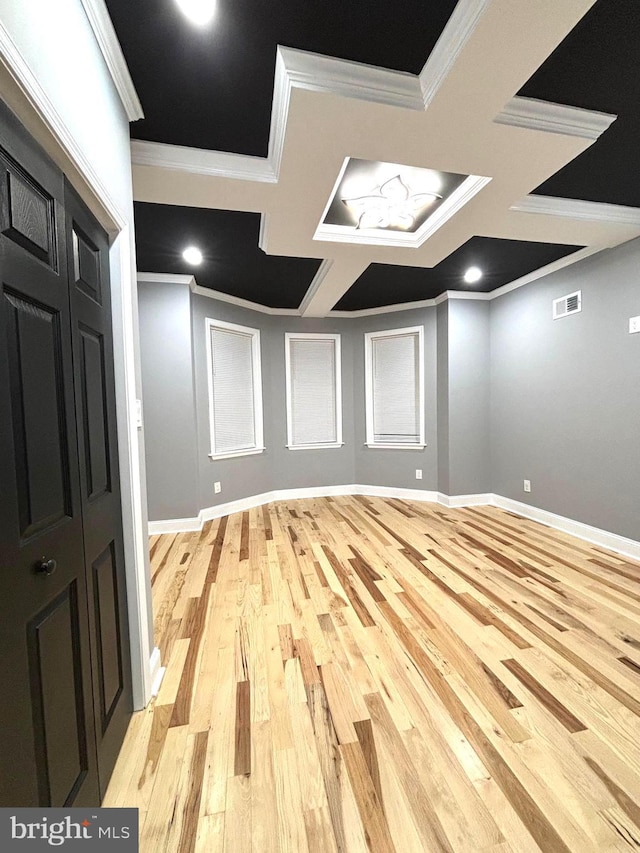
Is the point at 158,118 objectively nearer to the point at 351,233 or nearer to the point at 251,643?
the point at 351,233

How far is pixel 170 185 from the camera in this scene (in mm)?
2086

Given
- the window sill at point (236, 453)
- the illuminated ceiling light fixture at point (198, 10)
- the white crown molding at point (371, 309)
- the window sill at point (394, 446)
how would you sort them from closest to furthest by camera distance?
1. the illuminated ceiling light fixture at point (198, 10)
2. the white crown molding at point (371, 309)
3. the window sill at point (236, 453)
4. the window sill at point (394, 446)

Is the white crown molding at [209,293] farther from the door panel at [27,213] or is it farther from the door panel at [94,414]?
the door panel at [27,213]

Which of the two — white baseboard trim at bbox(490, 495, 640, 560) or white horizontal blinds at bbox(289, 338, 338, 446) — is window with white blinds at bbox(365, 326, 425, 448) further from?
white baseboard trim at bbox(490, 495, 640, 560)

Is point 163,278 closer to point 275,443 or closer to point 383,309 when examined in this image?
point 275,443

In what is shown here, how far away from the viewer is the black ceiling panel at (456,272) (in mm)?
3324

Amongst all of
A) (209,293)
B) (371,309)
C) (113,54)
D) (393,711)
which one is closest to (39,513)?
(393,711)

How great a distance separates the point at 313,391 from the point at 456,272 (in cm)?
244

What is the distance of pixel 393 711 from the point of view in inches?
60.2

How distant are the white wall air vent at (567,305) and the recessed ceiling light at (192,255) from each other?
3.59 m

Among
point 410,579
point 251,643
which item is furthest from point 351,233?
point 251,643

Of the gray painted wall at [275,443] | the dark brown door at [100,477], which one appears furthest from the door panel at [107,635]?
the gray painted wall at [275,443]

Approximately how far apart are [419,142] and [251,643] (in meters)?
2.81

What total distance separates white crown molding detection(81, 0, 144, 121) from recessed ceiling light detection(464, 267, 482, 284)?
3.26 meters
